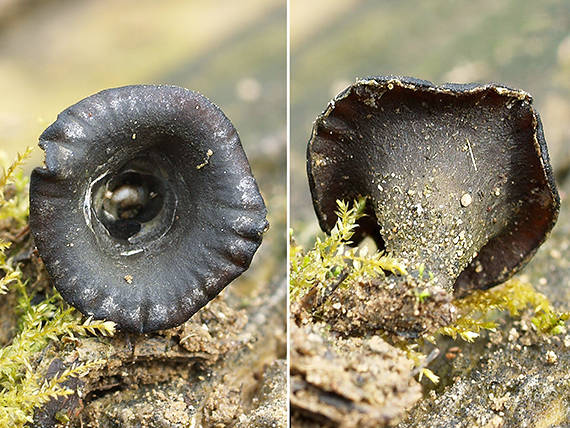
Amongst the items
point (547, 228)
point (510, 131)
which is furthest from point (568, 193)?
point (510, 131)

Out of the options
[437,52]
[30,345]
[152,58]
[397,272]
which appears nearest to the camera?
[397,272]

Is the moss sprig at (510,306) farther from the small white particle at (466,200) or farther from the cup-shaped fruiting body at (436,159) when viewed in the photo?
the small white particle at (466,200)

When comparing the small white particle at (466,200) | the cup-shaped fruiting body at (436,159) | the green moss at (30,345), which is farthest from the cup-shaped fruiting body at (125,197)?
the small white particle at (466,200)

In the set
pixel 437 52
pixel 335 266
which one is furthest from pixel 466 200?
pixel 437 52

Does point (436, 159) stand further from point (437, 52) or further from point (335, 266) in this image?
point (437, 52)

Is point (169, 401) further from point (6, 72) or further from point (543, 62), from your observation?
point (6, 72)
